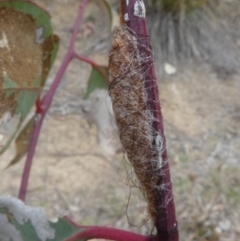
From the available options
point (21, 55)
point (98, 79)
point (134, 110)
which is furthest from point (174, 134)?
point (134, 110)

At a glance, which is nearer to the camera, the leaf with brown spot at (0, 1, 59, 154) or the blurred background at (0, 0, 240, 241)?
the leaf with brown spot at (0, 1, 59, 154)

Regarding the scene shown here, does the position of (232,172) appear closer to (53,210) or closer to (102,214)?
(102,214)

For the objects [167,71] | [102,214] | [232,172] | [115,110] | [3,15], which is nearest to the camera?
[115,110]

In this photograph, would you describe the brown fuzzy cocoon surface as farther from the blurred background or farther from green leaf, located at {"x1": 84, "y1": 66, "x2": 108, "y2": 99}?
the blurred background

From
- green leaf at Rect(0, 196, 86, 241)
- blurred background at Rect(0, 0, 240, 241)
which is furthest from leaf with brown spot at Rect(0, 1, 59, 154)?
blurred background at Rect(0, 0, 240, 241)

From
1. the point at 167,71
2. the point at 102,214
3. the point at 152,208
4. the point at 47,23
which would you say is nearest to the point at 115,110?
the point at 152,208

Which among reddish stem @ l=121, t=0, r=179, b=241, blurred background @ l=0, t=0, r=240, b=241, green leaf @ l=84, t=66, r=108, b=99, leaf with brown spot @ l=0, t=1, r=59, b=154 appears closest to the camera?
reddish stem @ l=121, t=0, r=179, b=241
